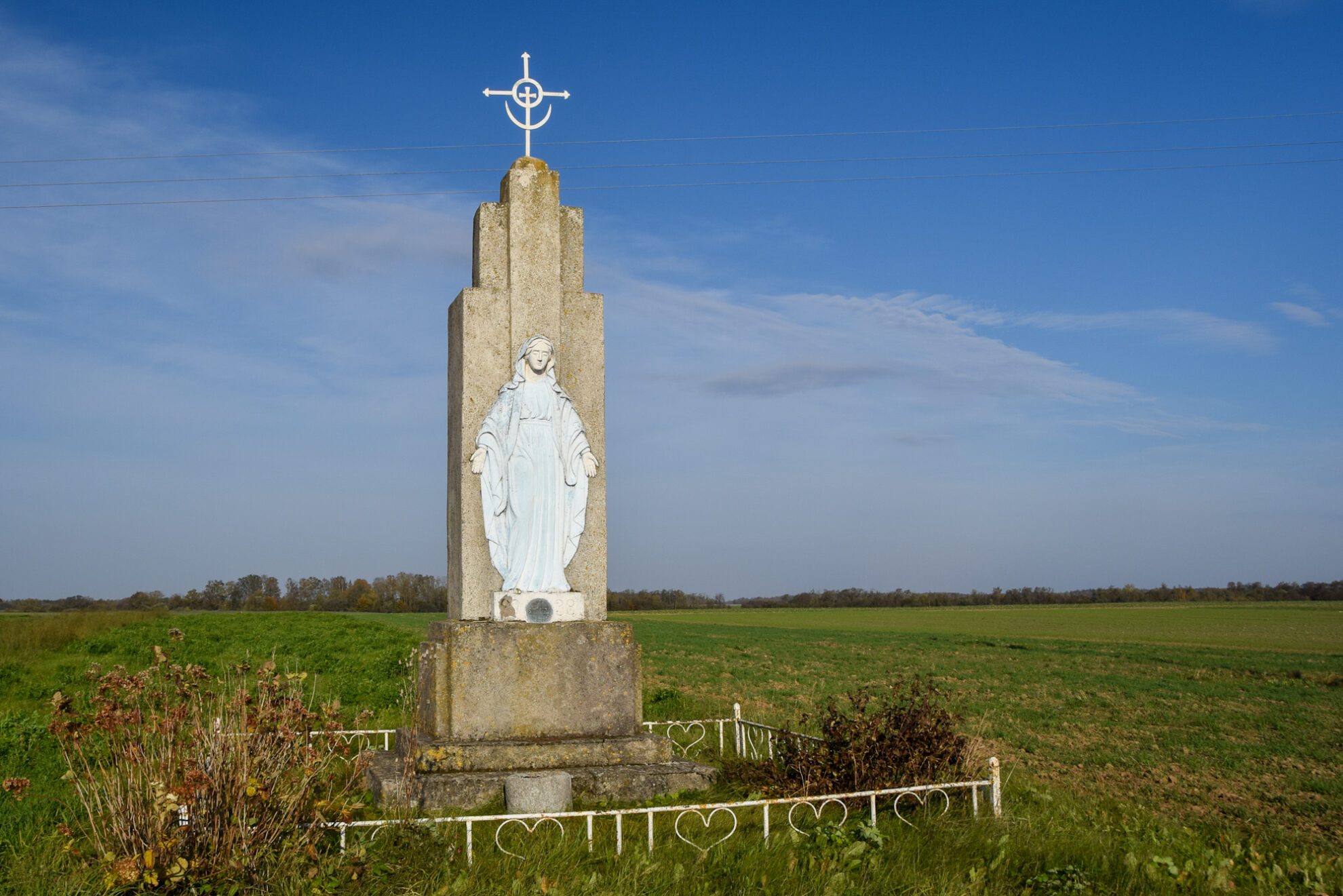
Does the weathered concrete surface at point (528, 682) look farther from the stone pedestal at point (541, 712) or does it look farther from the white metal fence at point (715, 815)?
the white metal fence at point (715, 815)

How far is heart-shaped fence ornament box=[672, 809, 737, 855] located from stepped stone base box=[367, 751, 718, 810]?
31.4 inches

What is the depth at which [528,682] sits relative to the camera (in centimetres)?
796

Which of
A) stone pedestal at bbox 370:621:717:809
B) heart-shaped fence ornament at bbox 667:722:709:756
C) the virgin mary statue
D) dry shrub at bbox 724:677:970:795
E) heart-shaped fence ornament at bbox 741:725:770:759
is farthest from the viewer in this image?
heart-shaped fence ornament at bbox 667:722:709:756

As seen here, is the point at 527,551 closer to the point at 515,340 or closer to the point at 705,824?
the point at 515,340

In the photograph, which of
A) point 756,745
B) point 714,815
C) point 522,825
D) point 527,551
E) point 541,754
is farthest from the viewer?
point 756,745

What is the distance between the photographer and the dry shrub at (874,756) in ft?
24.2

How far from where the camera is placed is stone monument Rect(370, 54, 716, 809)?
7742mm

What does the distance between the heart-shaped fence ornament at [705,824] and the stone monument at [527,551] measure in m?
0.89

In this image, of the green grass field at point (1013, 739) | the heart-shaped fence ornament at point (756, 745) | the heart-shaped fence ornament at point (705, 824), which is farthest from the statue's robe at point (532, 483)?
the green grass field at point (1013, 739)

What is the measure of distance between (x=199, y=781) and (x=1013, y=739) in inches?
619

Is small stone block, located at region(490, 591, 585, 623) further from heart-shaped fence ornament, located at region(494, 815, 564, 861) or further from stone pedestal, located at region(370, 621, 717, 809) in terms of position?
heart-shaped fence ornament, located at region(494, 815, 564, 861)

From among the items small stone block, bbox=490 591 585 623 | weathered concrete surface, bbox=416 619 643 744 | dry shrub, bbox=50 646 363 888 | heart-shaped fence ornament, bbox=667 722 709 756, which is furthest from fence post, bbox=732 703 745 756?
dry shrub, bbox=50 646 363 888

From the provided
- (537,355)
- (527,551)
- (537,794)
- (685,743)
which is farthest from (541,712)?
(685,743)

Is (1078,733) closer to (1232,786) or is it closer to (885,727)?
(1232,786)
